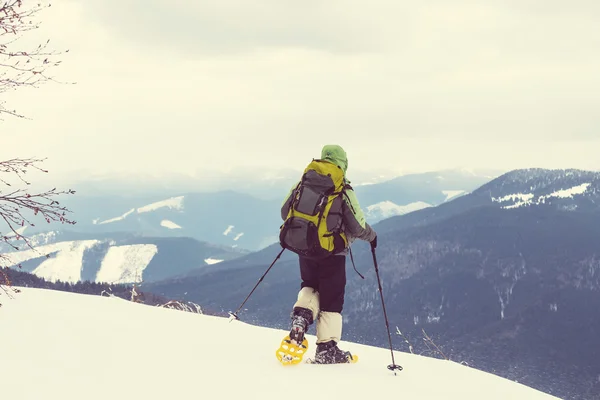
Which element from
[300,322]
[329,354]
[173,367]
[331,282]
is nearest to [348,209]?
[331,282]

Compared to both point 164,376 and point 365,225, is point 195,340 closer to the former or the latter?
point 164,376

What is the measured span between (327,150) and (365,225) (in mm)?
1223

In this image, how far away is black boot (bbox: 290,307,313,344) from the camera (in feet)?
23.5

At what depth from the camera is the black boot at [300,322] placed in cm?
716

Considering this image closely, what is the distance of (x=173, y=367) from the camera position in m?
6.02

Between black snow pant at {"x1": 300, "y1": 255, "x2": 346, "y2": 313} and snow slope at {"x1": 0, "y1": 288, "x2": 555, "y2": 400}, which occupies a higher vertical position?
black snow pant at {"x1": 300, "y1": 255, "x2": 346, "y2": 313}

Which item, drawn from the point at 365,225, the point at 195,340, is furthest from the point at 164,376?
the point at 365,225

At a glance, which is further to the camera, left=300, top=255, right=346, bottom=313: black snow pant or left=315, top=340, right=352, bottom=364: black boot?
left=300, top=255, right=346, bottom=313: black snow pant

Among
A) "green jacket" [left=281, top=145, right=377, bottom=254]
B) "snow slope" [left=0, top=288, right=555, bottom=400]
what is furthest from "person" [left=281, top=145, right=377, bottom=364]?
"snow slope" [left=0, top=288, right=555, bottom=400]

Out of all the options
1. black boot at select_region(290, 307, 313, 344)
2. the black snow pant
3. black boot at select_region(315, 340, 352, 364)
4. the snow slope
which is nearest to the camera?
the snow slope

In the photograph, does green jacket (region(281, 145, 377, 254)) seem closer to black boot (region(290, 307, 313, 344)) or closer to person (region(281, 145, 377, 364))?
person (region(281, 145, 377, 364))

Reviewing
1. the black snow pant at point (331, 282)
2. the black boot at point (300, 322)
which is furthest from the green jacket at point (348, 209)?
the black boot at point (300, 322)

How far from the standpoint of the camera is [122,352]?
6.38 metres

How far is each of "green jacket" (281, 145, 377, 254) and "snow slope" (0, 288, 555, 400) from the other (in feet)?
6.13
